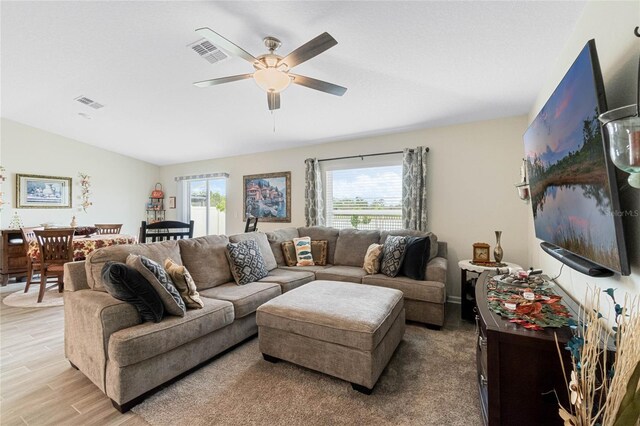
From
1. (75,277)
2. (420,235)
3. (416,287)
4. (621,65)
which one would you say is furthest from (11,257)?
(621,65)

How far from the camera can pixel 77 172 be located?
575cm

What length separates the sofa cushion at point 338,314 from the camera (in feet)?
6.18

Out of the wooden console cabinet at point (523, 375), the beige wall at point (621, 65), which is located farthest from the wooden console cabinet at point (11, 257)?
the beige wall at point (621, 65)

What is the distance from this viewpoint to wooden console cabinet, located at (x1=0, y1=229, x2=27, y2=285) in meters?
4.54

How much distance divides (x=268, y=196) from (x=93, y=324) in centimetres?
383

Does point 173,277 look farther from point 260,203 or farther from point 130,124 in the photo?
point 130,124

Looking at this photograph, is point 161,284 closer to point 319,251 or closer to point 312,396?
point 312,396

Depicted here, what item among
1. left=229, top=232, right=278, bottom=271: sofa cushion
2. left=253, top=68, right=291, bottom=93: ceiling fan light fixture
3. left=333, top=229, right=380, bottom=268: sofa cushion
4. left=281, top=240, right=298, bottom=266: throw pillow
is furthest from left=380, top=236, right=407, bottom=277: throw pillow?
left=253, top=68, right=291, bottom=93: ceiling fan light fixture

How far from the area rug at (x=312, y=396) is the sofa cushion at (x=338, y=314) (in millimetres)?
329

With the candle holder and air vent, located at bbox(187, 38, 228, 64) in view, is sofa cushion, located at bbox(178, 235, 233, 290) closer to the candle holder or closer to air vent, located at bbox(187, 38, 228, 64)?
air vent, located at bbox(187, 38, 228, 64)

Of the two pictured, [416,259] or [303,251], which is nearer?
[416,259]

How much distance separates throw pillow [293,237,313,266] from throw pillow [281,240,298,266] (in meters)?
0.05

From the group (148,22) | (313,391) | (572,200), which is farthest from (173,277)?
(572,200)

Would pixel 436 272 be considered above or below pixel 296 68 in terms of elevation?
below
